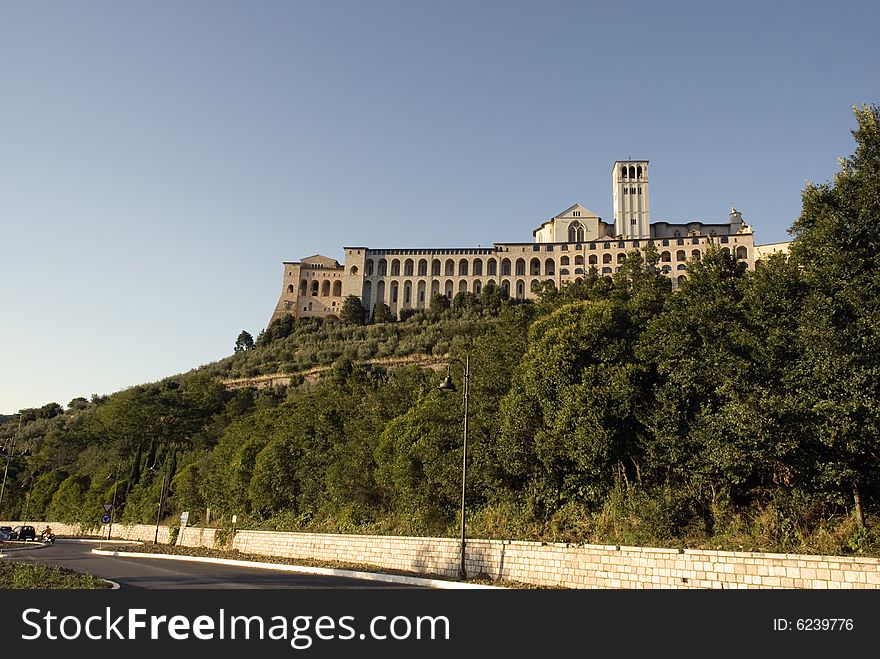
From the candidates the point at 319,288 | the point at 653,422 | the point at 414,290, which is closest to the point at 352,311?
the point at 414,290

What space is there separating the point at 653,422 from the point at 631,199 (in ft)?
351

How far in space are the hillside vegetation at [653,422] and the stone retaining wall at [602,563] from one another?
165 cm

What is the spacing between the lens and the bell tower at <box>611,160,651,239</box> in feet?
379

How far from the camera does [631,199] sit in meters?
118

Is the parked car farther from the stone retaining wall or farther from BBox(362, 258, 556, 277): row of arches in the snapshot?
BBox(362, 258, 556, 277): row of arches

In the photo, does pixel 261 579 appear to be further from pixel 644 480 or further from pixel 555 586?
pixel 644 480

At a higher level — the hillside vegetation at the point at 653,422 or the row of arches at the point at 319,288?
the row of arches at the point at 319,288

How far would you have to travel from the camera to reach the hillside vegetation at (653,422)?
14.3 metres

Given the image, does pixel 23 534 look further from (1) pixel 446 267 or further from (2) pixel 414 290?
(1) pixel 446 267

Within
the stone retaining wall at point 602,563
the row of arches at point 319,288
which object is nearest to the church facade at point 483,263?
the row of arches at point 319,288

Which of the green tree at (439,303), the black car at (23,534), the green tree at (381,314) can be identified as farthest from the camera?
the green tree at (381,314)

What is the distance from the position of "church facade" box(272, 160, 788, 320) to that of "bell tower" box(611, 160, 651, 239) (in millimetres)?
167

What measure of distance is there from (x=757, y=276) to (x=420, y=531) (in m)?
13.8

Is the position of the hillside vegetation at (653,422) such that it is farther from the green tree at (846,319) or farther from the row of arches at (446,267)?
the row of arches at (446,267)
